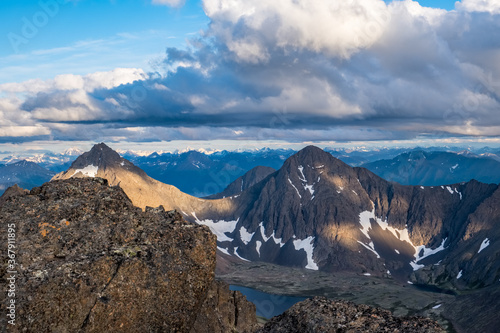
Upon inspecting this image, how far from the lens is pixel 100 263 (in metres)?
21.7

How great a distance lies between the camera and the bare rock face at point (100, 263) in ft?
66.6

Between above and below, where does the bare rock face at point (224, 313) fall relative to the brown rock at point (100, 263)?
below

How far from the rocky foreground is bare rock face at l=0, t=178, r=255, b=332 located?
5cm

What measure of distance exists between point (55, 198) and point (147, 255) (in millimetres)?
7850

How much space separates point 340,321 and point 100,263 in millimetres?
13577

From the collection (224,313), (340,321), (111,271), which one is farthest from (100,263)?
(224,313)

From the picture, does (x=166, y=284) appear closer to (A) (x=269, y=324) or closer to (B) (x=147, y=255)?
(B) (x=147, y=255)

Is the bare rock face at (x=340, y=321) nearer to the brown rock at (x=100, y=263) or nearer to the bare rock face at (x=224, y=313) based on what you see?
the brown rock at (x=100, y=263)

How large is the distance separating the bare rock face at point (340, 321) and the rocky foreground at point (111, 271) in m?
0.05

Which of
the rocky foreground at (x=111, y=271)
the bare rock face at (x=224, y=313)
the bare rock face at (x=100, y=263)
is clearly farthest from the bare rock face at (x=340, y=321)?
the bare rock face at (x=224, y=313)

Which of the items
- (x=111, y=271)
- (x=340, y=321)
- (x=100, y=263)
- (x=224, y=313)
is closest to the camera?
(x=340, y=321)

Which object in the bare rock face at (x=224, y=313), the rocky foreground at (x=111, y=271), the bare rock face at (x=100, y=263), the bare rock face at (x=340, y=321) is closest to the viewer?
the bare rock face at (x=340, y=321)

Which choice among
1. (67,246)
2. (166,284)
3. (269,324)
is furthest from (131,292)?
(269,324)

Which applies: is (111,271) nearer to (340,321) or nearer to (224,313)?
(340,321)
